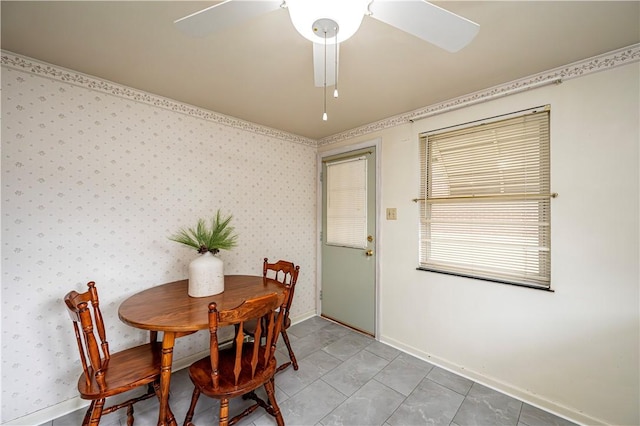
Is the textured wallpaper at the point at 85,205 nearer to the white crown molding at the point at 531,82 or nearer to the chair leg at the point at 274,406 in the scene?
the chair leg at the point at 274,406

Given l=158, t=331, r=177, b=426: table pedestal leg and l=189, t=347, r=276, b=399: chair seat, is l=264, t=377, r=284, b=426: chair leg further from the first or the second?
l=158, t=331, r=177, b=426: table pedestal leg

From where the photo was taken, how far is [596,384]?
5.26ft

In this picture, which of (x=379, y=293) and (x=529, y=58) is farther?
(x=379, y=293)

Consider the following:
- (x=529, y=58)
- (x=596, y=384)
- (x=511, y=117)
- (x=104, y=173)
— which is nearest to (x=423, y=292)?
(x=596, y=384)

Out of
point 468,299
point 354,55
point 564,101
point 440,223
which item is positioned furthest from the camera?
point 440,223

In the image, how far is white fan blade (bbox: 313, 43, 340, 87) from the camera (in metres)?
1.19

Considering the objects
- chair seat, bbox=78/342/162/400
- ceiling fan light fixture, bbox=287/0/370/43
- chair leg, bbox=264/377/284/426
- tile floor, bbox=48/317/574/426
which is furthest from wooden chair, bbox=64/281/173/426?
ceiling fan light fixture, bbox=287/0/370/43

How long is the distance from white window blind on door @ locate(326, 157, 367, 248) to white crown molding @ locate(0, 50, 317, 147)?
100 centimetres

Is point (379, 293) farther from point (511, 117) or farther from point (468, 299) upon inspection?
point (511, 117)

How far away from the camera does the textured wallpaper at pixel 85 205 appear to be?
1.61 m

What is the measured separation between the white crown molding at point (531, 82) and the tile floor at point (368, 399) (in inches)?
88.6

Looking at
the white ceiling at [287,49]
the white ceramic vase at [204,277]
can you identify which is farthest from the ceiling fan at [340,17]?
the white ceramic vase at [204,277]

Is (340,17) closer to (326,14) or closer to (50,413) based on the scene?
(326,14)

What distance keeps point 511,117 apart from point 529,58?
16.6 inches
